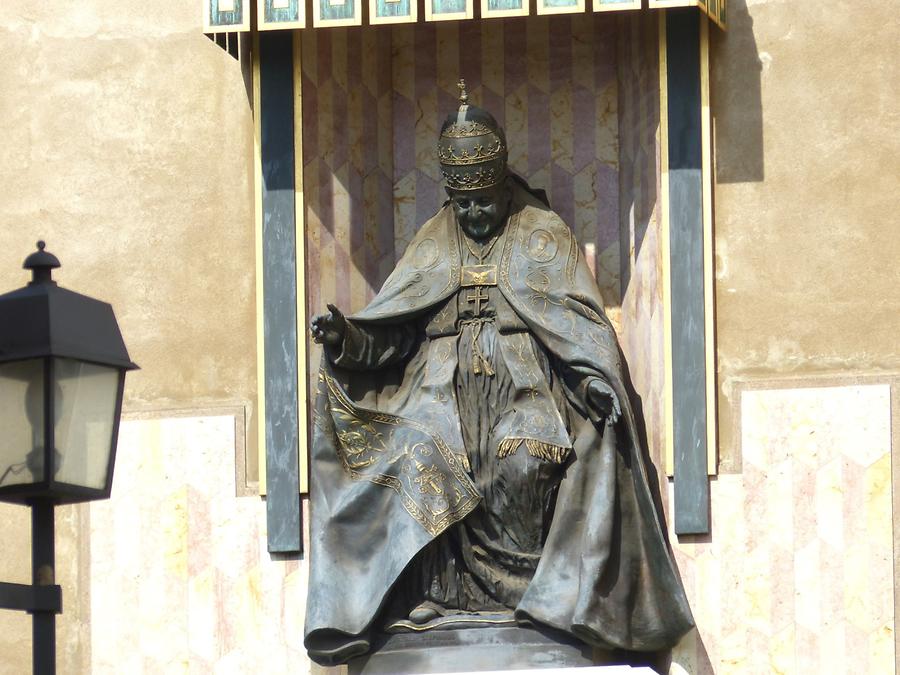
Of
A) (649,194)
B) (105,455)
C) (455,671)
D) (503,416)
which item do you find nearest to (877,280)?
(649,194)

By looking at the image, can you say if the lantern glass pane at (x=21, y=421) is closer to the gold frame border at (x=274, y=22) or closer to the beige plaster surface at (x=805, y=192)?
the gold frame border at (x=274, y=22)

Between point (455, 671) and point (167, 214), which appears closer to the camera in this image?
point (455, 671)

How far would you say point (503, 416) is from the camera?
9930mm

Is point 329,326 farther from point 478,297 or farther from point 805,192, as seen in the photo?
point 805,192

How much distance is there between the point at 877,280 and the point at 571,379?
1.34 metres

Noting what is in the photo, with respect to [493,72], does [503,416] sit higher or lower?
lower

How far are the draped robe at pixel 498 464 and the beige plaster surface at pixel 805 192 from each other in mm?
609

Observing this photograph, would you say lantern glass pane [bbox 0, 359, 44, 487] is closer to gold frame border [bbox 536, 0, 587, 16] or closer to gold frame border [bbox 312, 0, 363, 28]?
gold frame border [bbox 312, 0, 363, 28]

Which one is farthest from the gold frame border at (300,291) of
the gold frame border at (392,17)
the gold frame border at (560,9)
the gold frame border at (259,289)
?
the gold frame border at (560,9)

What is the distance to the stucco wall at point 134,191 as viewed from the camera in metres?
10.4

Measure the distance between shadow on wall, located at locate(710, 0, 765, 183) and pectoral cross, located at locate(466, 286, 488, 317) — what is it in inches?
42.7

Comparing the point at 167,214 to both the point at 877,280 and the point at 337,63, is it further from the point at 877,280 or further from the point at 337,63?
the point at 877,280

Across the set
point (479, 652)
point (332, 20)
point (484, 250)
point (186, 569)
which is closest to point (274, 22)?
point (332, 20)

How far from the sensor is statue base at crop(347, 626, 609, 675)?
31.2ft
